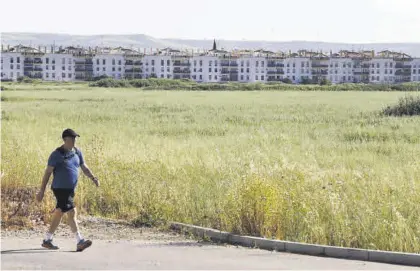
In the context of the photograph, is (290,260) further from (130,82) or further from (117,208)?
(130,82)

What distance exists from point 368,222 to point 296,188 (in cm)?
228

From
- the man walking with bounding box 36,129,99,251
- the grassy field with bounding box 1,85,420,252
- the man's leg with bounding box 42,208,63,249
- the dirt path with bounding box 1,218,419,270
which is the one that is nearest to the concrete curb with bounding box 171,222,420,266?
the dirt path with bounding box 1,218,419,270

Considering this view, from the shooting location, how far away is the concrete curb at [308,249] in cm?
1048

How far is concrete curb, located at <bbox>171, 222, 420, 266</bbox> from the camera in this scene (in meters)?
10.5

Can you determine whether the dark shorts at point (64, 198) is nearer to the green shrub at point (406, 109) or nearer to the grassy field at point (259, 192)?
the grassy field at point (259, 192)

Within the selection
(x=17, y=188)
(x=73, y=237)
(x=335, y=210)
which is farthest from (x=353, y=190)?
(x=17, y=188)

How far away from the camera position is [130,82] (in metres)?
143

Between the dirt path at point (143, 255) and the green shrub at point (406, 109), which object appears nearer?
the dirt path at point (143, 255)

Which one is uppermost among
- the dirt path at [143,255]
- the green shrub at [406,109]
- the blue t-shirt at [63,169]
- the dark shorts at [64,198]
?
the blue t-shirt at [63,169]

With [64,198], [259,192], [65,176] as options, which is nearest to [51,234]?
[64,198]

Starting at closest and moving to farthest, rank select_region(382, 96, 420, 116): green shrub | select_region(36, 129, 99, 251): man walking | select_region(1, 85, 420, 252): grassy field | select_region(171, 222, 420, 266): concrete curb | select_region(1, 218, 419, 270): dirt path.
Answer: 1. select_region(1, 218, 419, 270): dirt path
2. select_region(171, 222, 420, 266): concrete curb
3. select_region(36, 129, 99, 251): man walking
4. select_region(1, 85, 420, 252): grassy field
5. select_region(382, 96, 420, 116): green shrub

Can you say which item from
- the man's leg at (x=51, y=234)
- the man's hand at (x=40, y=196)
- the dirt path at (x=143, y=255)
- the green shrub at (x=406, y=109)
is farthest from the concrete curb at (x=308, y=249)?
the green shrub at (x=406, y=109)

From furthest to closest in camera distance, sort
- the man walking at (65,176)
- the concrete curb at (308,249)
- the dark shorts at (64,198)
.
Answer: the dark shorts at (64,198) → the man walking at (65,176) → the concrete curb at (308,249)

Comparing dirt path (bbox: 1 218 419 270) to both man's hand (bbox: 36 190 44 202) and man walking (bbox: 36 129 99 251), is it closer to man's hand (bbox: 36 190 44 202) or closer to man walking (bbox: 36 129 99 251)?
man walking (bbox: 36 129 99 251)
